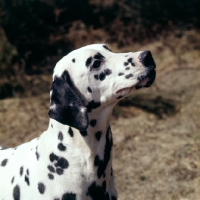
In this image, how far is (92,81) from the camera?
3.11 meters

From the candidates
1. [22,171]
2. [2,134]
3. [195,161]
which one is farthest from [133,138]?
[22,171]

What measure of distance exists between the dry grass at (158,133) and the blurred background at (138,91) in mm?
11

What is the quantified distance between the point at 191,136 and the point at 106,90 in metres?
3.04

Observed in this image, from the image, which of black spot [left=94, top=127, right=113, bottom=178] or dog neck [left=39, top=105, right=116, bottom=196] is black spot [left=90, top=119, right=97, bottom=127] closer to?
dog neck [left=39, top=105, right=116, bottom=196]

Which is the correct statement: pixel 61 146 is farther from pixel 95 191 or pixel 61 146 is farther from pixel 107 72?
pixel 107 72

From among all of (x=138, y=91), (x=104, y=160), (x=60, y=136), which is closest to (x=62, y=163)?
(x=60, y=136)

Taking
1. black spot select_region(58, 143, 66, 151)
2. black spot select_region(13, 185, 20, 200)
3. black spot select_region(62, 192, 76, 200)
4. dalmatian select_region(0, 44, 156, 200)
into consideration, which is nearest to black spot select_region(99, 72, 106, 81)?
dalmatian select_region(0, 44, 156, 200)

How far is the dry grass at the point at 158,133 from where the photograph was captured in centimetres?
515

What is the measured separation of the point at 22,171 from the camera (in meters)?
3.37

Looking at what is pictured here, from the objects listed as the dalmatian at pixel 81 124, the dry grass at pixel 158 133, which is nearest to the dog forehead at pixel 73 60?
the dalmatian at pixel 81 124

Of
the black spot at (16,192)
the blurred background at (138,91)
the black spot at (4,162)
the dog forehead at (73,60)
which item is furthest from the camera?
the blurred background at (138,91)

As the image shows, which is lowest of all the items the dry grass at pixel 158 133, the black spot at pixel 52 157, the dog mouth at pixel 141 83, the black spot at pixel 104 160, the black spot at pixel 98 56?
the dry grass at pixel 158 133

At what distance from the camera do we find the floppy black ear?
2.98 metres

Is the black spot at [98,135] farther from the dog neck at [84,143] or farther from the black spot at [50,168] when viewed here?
the black spot at [50,168]
